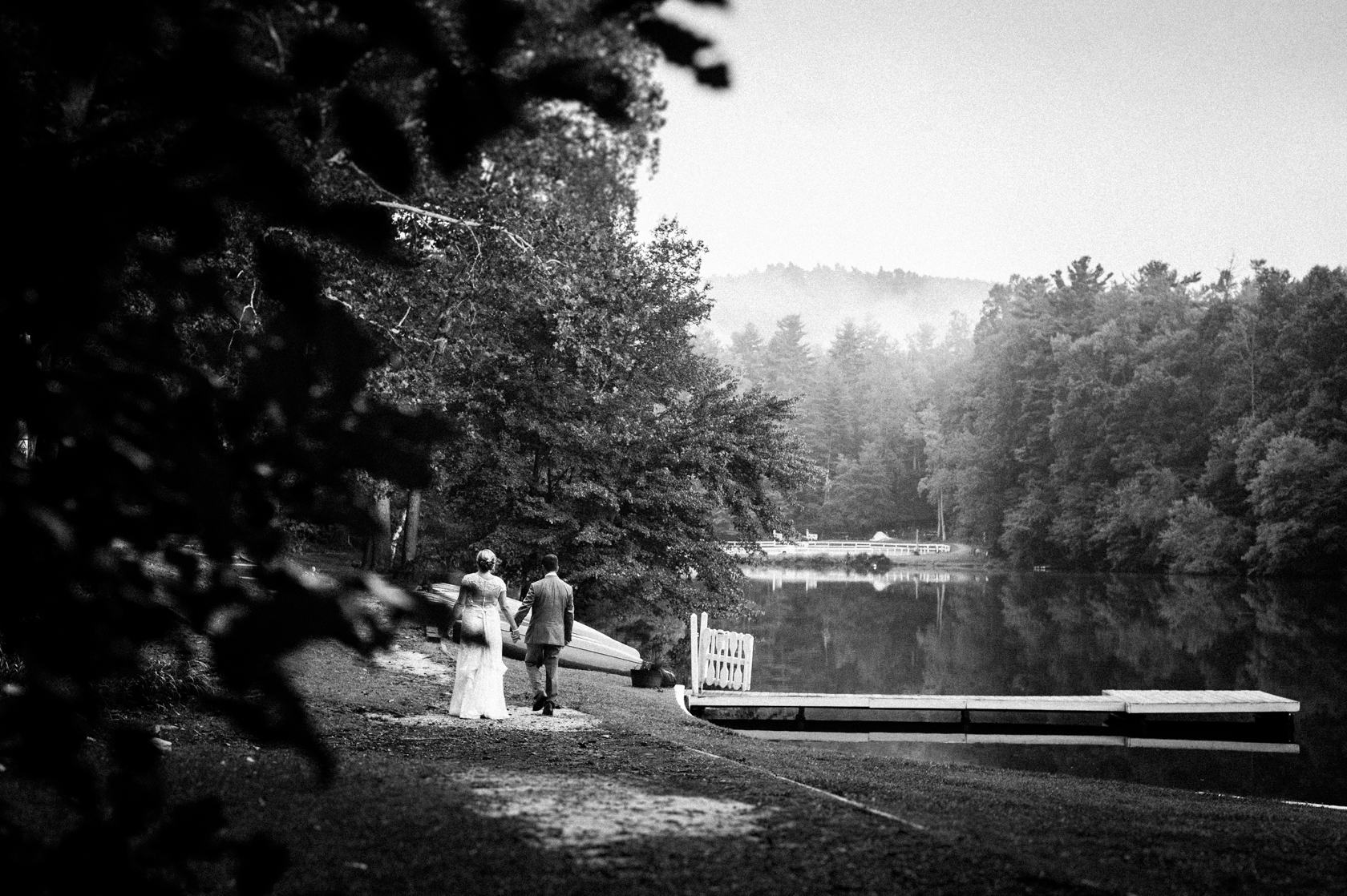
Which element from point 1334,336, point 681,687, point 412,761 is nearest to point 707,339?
point 1334,336

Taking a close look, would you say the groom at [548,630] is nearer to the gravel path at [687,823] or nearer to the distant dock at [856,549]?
the gravel path at [687,823]

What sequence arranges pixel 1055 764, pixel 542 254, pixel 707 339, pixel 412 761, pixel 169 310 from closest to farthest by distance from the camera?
pixel 169 310
pixel 412 761
pixel 542 254
pixel 1055 764
pixel 707 339

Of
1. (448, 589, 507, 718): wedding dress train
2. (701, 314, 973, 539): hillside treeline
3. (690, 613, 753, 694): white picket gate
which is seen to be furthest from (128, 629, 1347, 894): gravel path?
(701, 314, 973, 539): hillside treeline

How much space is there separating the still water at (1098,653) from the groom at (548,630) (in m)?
6.65

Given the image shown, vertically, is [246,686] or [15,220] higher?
[15,220]

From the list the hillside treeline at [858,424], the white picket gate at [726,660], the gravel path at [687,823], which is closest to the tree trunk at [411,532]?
the white picket gate at [726,660]

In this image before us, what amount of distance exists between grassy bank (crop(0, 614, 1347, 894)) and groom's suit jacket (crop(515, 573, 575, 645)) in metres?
1.51

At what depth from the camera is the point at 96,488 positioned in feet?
6.77

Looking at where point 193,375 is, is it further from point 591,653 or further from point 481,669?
point 591,653

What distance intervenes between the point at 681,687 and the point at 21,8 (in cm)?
1574

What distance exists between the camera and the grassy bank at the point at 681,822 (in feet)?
16.2

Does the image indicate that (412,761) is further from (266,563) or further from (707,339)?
(707,339)

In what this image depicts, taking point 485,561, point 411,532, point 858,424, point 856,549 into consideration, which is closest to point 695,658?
point 485,561

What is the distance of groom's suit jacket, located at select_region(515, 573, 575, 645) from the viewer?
1205cm
